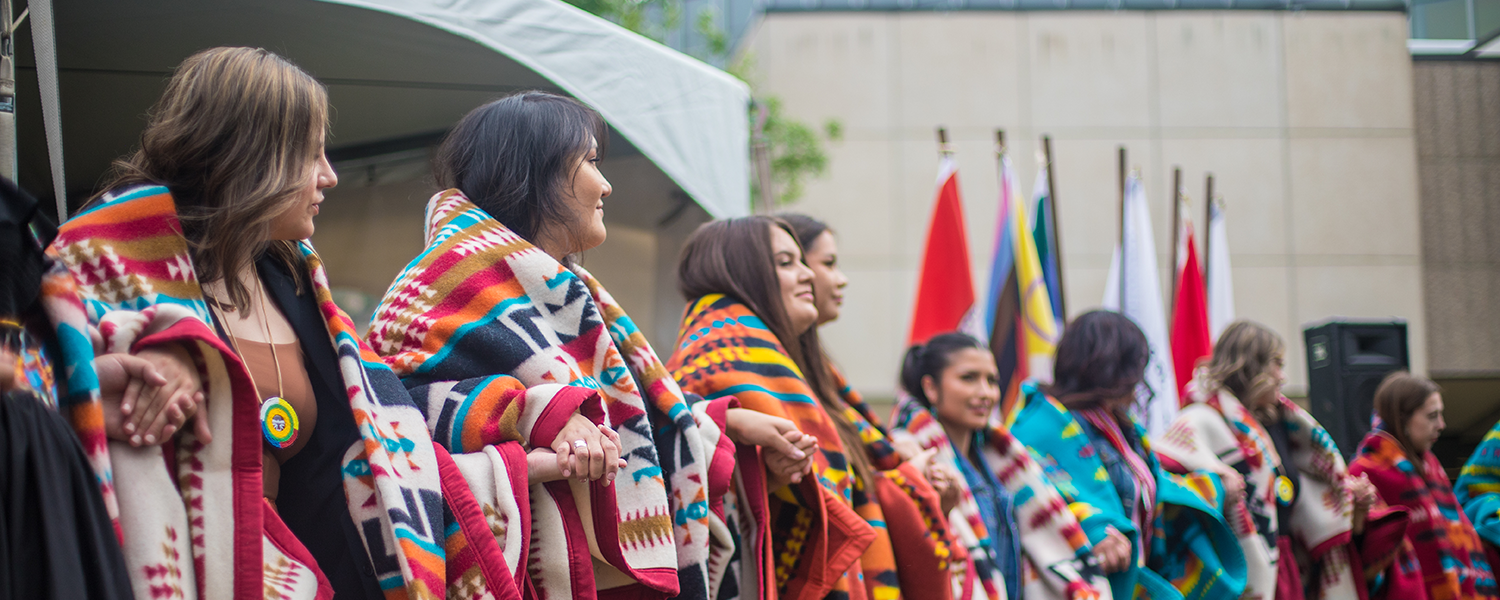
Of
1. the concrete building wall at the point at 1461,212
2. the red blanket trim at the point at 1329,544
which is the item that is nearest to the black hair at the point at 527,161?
the red blanket trim at the point at 1329,544

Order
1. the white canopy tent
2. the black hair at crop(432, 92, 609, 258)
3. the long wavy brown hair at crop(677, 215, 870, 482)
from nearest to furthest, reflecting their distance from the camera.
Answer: the black hair at crop(432, 92, 609, 258) → the long wavy brown hair at crop(677, 215, 870, 482) → the white canopy tent

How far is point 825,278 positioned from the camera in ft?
10.8

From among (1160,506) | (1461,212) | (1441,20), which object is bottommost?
(1160,506)

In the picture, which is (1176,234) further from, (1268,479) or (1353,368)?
(1268,479)

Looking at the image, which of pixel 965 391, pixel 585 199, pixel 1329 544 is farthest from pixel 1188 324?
pixel 585 199

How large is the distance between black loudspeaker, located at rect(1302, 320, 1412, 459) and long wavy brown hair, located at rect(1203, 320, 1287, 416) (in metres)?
1.77

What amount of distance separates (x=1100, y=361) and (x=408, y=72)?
Answer: 262 cm

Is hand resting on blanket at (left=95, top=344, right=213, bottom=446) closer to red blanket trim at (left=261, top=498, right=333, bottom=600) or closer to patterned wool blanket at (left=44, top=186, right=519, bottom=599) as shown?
patterned wool blanket at (left=44, top=186, right=519, bottom=599)

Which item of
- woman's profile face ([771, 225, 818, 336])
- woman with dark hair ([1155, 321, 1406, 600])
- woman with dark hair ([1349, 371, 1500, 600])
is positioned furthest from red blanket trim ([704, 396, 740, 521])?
woman with dark hair ([1349, 371, 1500, 600])

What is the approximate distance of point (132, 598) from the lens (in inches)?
51.2

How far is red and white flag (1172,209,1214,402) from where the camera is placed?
7.80 metres

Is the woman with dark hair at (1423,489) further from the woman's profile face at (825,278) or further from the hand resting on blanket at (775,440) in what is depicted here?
the hand resting on blanket at (775,440)

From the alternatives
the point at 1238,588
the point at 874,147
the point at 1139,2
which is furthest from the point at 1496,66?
the point at 1238,588

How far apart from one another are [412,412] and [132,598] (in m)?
0.51
